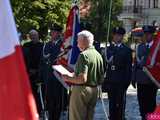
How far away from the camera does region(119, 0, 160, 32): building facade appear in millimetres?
82750

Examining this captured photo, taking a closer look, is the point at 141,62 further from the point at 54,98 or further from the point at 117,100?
the point at 54,98

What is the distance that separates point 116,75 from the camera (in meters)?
10.0

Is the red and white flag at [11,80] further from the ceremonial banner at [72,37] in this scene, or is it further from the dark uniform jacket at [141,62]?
the dark uniform jacket at [141,62]

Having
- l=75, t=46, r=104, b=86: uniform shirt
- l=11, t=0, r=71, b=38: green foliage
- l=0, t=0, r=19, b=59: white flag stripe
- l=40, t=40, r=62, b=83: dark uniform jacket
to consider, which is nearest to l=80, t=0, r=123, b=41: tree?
l=11, t=0, r=71, b=38: green foliage

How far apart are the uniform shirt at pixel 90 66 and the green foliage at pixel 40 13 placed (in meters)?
31.7

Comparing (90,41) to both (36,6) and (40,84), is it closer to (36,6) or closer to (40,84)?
(40,84)

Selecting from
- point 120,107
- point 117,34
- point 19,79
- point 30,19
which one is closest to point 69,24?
point 117,34

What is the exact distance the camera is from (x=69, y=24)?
1049cm

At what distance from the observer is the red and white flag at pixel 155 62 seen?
9.35 m

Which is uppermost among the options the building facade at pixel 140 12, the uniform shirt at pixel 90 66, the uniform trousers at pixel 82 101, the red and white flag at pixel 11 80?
the red and white flag at pixel 11 80

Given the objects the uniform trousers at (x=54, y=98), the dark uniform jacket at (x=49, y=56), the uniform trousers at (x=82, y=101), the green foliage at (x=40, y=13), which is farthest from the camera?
the green foliage at (x=40, y=13)

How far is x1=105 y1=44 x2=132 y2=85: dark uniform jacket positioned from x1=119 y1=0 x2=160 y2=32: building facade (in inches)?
2840

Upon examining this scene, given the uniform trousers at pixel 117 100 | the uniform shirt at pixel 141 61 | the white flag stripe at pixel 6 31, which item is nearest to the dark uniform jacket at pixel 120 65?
the uniform trousers at pixel 117 100

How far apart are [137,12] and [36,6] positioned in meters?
42.8
